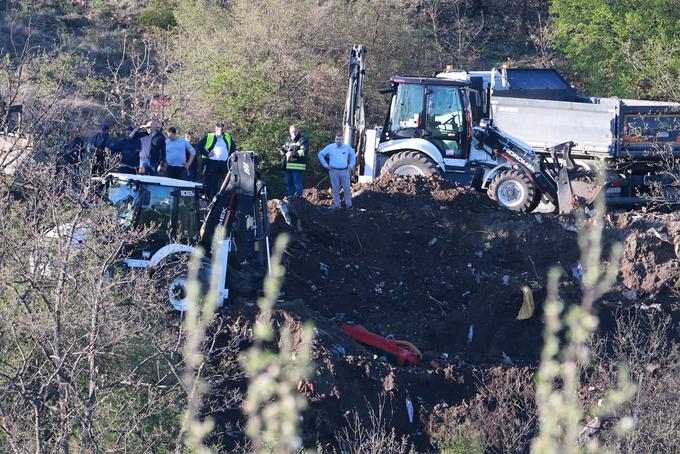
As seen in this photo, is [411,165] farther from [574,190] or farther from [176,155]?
[176,155]

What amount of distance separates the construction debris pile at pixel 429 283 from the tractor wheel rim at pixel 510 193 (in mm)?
969

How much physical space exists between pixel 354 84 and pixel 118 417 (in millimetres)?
12318

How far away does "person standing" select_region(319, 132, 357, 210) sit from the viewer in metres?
17.8

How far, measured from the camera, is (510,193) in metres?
19.3

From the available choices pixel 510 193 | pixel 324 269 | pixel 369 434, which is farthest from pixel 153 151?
pixel 510 193

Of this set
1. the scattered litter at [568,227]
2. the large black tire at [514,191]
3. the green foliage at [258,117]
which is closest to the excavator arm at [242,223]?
the scattered litter at [568,227]

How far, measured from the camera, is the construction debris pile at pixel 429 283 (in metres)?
12.5

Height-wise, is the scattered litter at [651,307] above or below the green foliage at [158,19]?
below

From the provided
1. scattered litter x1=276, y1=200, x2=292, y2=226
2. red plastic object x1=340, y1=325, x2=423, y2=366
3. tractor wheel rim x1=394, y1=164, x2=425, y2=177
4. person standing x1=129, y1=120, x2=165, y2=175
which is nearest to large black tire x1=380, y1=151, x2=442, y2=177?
tractor wheel rim x1=394, y1=164, x2=425, y2=177

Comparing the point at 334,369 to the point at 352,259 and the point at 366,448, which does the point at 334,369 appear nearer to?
the point at 366,448

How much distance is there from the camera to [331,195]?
19.2 metres

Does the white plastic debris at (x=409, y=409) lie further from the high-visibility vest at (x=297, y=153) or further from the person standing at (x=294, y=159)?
the high-visibility vest at (x=297, y=153)

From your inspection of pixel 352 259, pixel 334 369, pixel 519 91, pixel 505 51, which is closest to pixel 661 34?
Answer: pixel 519 91

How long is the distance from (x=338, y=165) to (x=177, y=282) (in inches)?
234
